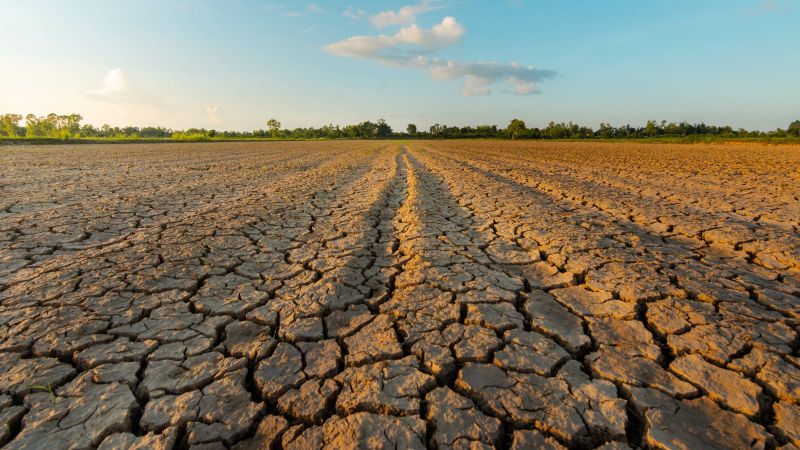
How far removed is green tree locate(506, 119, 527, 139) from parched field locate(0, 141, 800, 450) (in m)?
71.5

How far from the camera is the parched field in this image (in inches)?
56.6

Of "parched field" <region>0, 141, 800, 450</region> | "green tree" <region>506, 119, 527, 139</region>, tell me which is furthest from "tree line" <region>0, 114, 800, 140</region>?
"parched field" <region>0, 141, 800, 450</region>

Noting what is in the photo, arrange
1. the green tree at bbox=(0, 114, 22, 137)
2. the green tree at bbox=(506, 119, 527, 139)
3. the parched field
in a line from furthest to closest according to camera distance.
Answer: the green tree at bbox=(506, 119, 527, 139) → the green tree at bbox=(0, 114, 22, 137) → the parched field

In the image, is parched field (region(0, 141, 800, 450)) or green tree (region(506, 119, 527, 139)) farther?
green tree (region(506, 119, 527, 139))

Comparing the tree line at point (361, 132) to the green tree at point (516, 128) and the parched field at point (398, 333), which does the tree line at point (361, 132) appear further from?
the parched field at point (398, 333)

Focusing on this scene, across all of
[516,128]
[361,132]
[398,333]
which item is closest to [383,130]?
[361,132]

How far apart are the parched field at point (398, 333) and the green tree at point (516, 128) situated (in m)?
71.5

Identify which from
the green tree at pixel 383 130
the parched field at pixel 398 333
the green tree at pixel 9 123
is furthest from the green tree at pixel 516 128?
the green tree at pixel 9 123

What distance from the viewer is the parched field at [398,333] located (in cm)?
144

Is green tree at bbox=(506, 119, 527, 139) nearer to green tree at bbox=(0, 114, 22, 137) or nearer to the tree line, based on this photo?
the tree line

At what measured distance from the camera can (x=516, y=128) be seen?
73625 millimetres

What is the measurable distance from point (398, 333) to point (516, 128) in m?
78.0

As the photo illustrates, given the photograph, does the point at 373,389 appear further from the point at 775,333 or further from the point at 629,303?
the point at 775,333

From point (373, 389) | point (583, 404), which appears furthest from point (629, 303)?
point (373, 389)
